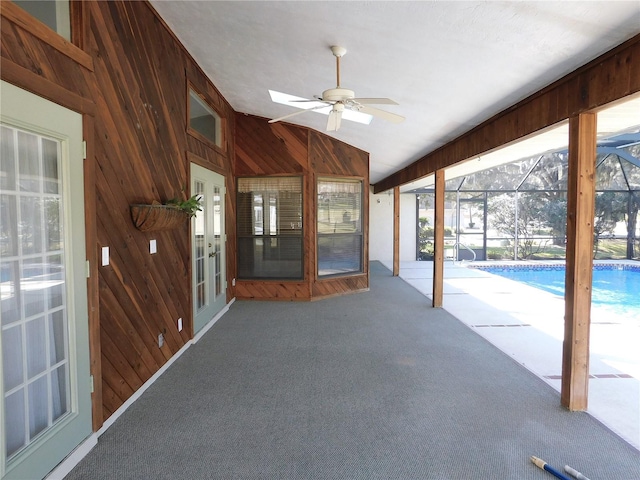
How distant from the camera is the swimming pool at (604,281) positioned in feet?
21.4

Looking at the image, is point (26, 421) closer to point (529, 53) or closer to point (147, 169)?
point (147, 169)

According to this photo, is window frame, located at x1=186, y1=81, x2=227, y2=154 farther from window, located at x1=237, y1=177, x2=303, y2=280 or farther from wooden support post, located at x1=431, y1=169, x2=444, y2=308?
wooden support post, located at x1=431, y1=169, x2=444, y2=308

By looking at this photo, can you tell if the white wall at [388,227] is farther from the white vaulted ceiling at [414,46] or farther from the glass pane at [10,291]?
the glass pane at [10,291]

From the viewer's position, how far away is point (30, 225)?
1.80 m

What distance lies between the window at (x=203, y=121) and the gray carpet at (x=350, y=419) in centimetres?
250

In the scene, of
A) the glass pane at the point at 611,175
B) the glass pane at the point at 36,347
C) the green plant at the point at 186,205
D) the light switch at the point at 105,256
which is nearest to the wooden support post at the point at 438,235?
the green plant at the point at 186,205

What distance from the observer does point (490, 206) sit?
1166 centimetres

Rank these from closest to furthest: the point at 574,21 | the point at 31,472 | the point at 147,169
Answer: the point at 31,472
the point at 574,21
the point at 147,169

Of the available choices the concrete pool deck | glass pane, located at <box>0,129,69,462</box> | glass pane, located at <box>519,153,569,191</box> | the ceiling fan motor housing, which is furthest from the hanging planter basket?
glass pane, located at <box>519,153,569,191</box>

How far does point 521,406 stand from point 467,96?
8.36 ft

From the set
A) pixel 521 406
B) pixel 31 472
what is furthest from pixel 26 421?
pixel 521 406

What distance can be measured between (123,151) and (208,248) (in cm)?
215

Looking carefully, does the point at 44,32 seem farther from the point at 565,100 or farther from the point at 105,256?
the point at 565,100

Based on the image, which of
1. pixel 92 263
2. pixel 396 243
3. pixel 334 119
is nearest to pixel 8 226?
pixel 92 263
